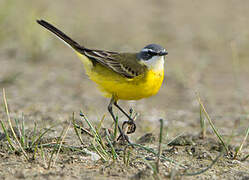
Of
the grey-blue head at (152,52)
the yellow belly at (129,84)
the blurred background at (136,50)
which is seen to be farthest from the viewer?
the blurred background at (136,50)

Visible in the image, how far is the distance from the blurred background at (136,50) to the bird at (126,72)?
0.96 m

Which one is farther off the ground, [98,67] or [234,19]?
[234,19]

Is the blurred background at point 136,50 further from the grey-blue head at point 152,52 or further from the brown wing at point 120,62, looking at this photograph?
the grey-blue head at point 152,52

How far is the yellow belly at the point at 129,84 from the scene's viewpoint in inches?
219

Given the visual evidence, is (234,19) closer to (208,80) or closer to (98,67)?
(208,80)

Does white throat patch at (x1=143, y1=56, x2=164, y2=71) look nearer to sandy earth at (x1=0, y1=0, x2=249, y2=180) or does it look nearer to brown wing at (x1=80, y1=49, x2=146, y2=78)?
brown wing at (x1=80, y1=49, x2=146, y2=78)

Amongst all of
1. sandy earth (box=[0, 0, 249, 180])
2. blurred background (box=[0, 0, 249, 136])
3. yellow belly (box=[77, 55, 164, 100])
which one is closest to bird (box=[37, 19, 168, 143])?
yellow belly (box=[77, 55, 164, 100])

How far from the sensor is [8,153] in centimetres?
449

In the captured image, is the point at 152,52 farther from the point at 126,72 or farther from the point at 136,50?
the point at 136,50

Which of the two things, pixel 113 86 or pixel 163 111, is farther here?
pixel 163 111

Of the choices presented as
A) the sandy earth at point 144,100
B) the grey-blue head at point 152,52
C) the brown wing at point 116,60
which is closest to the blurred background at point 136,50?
the sandy earth at point 144,100

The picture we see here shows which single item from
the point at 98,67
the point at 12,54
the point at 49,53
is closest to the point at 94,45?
the point at 49,53

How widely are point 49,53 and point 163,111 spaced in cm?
351

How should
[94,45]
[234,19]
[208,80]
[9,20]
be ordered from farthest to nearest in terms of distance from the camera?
[234,19] < [94,45] < [9,20] < [208,80]
